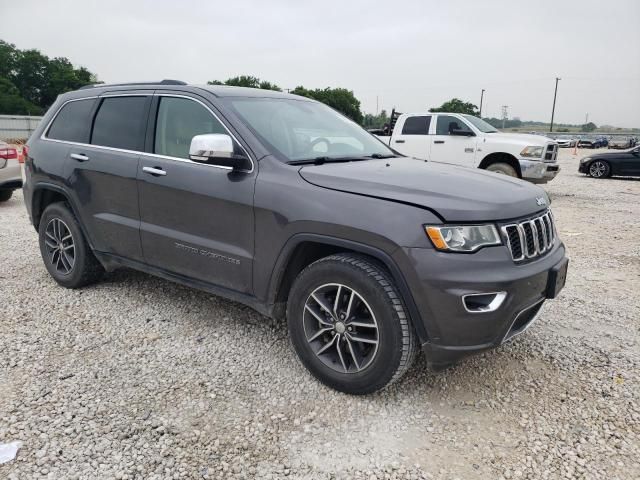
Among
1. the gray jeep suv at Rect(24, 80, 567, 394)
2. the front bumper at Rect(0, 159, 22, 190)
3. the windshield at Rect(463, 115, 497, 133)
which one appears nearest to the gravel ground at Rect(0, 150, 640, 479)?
the gray jeep suv at Rect(24, 80, 567, 394)

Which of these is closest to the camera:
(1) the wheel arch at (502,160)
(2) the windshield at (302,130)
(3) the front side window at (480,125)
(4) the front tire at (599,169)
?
(2) the windshield at (302,130)

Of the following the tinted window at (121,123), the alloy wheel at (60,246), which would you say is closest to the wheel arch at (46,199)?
the alloy wheel at (60,246)

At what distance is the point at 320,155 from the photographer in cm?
343

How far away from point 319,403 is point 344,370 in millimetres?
234

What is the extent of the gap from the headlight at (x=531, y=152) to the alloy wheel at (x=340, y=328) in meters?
8.69

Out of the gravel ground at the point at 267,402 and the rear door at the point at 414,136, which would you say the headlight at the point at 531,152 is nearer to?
the rear door at the point at 414,136

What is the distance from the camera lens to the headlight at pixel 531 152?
33.9ft

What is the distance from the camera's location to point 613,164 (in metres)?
16.0

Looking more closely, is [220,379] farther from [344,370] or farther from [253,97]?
[253,97]

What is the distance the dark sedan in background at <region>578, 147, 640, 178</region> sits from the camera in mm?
15703

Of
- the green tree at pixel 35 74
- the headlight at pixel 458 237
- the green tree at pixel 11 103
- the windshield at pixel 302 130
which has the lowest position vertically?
the headlight at pixel 458 237

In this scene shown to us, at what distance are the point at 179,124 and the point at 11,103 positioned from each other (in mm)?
64495

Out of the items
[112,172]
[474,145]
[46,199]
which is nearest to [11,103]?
[474,145]

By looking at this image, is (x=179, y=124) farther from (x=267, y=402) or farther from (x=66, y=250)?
(x=267, y=402)
